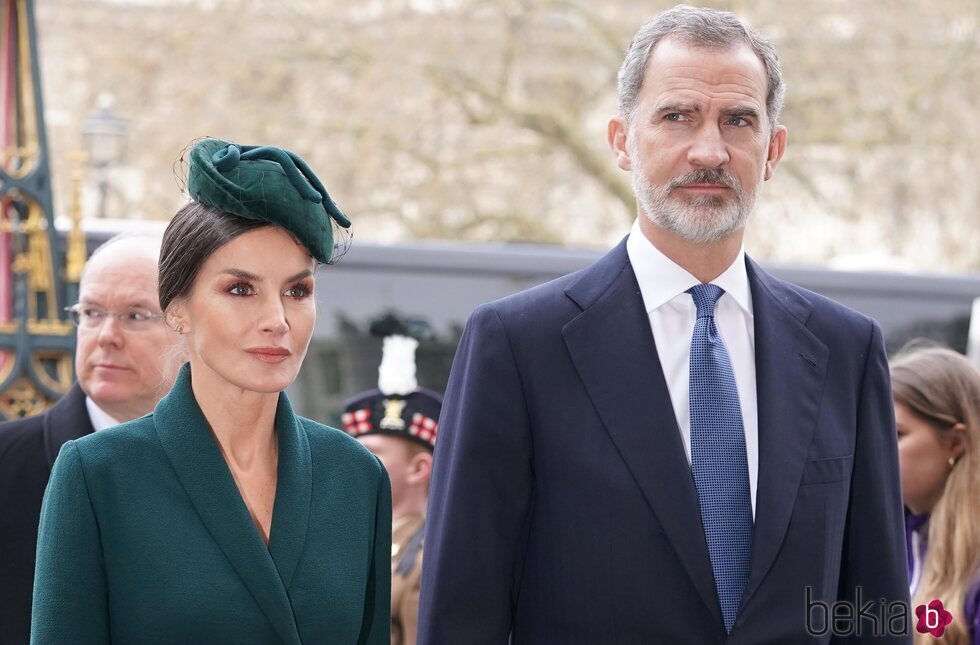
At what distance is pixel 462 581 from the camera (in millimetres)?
2992

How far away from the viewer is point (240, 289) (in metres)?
2.78

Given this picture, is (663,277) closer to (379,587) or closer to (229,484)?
(379,587)

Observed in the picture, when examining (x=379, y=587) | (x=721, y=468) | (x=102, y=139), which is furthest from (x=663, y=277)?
(x=102, y=139)

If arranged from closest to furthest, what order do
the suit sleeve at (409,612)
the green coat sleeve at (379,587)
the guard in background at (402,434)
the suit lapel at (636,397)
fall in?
the green coat sleeve at (379,587), the suit lapel at (636,397), the suit sleeve at (409,612), the guard in background at (402,434)

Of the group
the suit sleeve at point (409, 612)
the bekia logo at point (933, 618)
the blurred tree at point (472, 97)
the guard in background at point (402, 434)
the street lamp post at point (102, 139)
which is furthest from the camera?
the blurred tree at point (472, 97)

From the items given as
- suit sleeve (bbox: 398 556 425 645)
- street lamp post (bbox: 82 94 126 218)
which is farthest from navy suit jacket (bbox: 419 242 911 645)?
street lamp post (bbox: 82 94 126 218)

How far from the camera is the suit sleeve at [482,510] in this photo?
9.80 feet

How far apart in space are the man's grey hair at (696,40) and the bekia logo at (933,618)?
1.41 metres

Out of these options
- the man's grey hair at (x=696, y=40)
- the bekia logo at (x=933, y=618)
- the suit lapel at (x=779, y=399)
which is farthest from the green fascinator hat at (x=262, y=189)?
the bekia logo at (x=933, y=618)

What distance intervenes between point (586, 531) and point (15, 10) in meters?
3.95

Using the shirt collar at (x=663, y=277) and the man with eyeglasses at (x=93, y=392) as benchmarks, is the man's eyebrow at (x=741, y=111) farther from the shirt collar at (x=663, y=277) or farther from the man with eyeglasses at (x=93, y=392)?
the man with eyeglasses at (x=93, y=392)

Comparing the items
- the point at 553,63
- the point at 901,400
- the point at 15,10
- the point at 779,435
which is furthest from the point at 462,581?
the point at 553,63

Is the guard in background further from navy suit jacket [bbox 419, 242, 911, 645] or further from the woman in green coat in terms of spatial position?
the woman in green coat

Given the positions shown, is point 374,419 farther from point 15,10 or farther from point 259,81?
point 259,81
